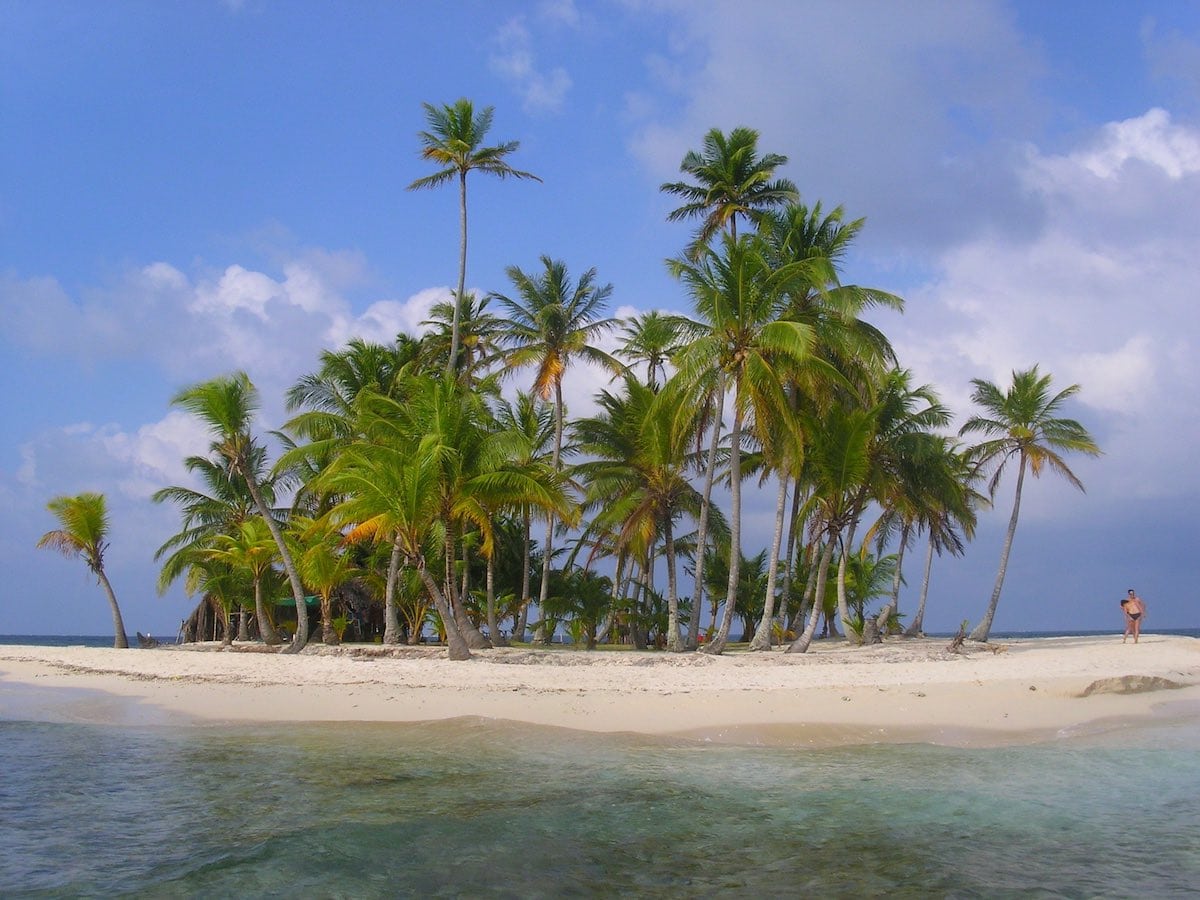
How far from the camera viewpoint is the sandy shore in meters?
11.3

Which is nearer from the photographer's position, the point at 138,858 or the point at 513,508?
the point at 138,858

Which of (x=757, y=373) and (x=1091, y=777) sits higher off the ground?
(x=757, y=373)

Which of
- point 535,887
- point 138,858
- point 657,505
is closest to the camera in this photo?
point 535,887

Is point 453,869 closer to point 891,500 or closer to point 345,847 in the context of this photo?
point 345,847

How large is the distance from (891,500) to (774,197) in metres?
10.1

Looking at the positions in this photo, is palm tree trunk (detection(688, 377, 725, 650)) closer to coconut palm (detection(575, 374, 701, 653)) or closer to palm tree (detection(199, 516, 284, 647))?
coconut palm (detection(575, 374, 701, 653))

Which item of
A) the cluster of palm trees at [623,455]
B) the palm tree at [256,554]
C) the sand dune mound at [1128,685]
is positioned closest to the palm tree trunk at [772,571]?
the cluster of palm trees at [623,455]

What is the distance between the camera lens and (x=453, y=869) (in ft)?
19.3

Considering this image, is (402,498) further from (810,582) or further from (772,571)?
(810,582)

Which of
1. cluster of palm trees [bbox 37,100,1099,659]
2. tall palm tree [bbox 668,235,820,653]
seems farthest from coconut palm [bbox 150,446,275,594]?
tall palm tree [bbox 668,235,820,653]

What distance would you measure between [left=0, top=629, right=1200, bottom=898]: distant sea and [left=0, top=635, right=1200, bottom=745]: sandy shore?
2.82 ft

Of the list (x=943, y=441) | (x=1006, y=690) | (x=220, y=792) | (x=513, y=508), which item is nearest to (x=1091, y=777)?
(x=1006, y=690)

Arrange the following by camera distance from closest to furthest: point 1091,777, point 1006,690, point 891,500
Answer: point 1091,777
point 1006,690
point 891,500

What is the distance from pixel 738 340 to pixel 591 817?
14.6 metres
